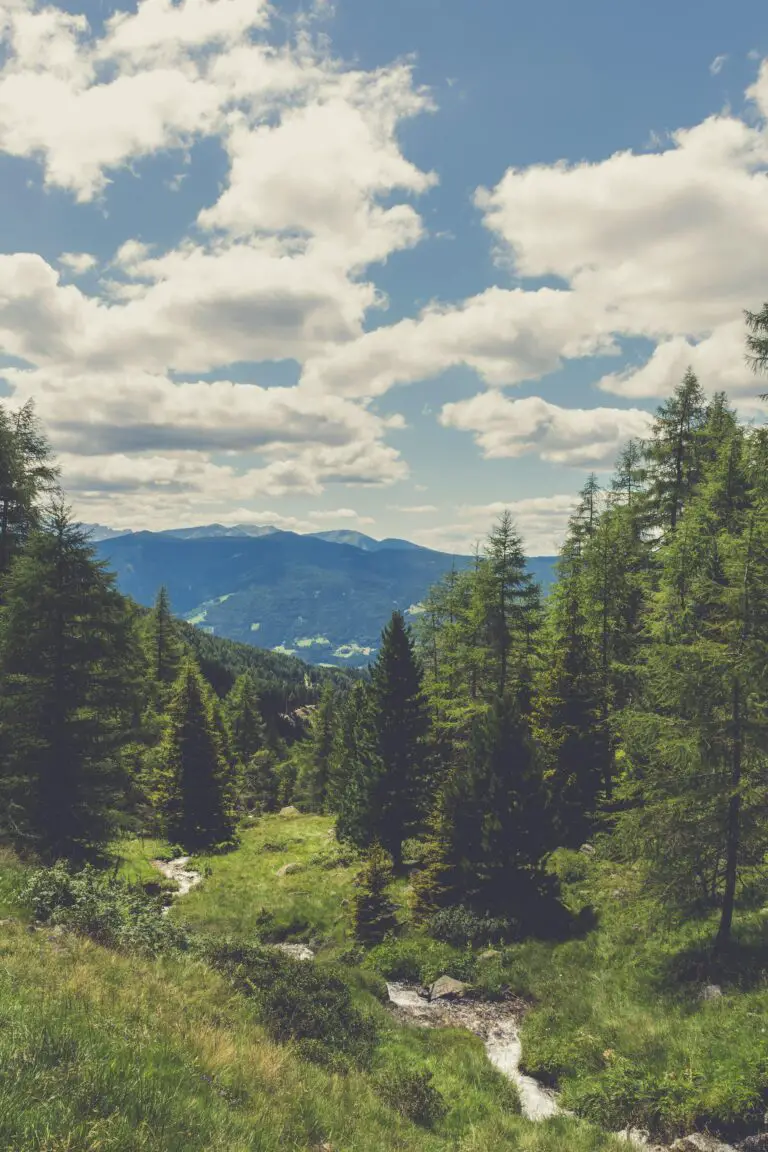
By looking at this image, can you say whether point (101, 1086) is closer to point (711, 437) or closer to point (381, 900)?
point (381, 900)

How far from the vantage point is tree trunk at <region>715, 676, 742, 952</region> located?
1443 cm

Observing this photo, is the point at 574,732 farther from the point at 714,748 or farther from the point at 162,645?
the point at 162,645

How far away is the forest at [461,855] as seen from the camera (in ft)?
30.9

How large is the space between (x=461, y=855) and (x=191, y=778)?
21518 mm

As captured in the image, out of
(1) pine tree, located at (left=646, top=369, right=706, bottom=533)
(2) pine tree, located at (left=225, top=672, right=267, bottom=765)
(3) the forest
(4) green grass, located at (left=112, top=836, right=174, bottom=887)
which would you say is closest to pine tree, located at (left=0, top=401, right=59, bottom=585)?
(3) the forest

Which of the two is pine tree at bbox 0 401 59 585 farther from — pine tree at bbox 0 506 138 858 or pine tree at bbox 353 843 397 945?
pine tree at bbox 353 843 397 945

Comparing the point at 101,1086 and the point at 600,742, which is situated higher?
the point at 101,1086

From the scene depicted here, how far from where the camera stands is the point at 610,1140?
978 cm

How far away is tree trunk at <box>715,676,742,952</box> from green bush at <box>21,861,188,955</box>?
13.2 m

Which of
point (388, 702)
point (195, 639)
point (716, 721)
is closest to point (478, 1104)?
point (716, 721)

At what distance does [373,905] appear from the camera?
69.3 ft

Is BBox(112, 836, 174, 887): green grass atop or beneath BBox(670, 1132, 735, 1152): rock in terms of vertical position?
beneath

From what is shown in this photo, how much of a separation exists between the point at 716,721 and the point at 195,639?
189 metres

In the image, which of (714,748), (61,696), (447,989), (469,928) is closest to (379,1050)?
(447,989)
